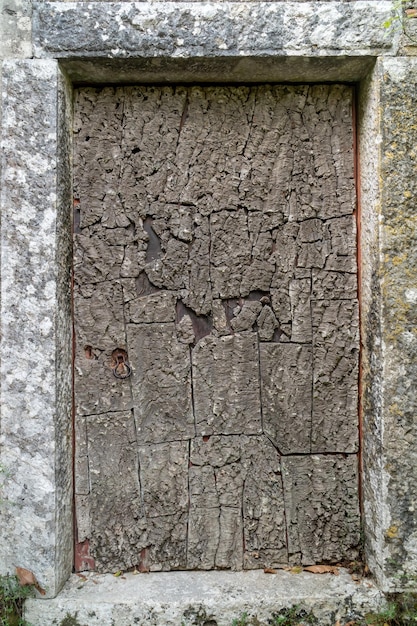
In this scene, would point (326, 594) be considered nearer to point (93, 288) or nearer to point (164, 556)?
point (164, 556)

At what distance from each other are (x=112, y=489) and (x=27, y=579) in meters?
0.49

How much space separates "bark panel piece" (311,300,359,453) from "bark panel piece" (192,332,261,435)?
0.29 m

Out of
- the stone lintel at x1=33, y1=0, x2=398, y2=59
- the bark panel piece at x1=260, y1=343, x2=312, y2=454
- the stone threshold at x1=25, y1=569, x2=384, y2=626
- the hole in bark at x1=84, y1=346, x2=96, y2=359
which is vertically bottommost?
the stone threshold at x1=25, y1=569, x2=384, y2=626

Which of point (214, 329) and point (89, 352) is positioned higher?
point (214, 329)

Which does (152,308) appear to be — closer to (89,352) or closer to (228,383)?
(89,352)

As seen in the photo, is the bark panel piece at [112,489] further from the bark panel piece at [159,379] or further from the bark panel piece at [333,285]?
the bark panel piece at [333,285]

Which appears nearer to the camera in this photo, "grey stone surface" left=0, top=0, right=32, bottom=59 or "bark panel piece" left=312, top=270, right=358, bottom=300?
"grey stone surface" left=0, top=0, right=32, bottom=59

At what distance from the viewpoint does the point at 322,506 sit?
224 centimetres

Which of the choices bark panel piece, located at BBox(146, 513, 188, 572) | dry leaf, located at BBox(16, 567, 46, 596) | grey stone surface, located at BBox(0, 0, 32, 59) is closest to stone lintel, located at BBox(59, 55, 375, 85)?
grey stone surface, located at BBox(0, 0, 32, 59)

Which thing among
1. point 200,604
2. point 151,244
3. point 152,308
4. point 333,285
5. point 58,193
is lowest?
point 200,604

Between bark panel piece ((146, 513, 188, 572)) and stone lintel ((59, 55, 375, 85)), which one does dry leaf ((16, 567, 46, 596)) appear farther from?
stone lintel ((59, 55, 375, 85))

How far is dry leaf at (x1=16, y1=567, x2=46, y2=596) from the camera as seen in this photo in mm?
2018

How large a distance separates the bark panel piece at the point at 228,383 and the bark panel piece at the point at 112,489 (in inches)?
14.7

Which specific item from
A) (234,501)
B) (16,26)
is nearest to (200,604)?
(234,501)
